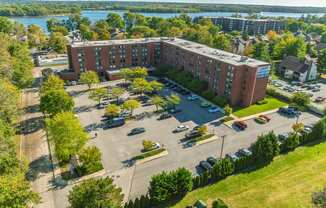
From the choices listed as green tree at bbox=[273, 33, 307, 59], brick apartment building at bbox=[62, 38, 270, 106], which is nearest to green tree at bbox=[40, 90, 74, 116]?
brick apartment building at bbox=[62, 38, 270, 106]

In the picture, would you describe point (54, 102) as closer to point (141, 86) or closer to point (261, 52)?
point (141, 86)

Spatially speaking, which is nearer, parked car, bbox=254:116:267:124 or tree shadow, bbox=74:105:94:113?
parked car, bbox=254:116:267:124

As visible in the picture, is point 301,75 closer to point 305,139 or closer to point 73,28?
point 305,139

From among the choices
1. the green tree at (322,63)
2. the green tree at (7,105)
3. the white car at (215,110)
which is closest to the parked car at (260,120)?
the white car at (215,110)

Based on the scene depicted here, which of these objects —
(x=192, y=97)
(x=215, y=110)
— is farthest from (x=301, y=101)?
(x=192, y=97)

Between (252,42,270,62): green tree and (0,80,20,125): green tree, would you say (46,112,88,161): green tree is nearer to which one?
(0,80,20,125): green tree

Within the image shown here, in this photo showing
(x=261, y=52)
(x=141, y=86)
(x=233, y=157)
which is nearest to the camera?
(x=233, y=157)
